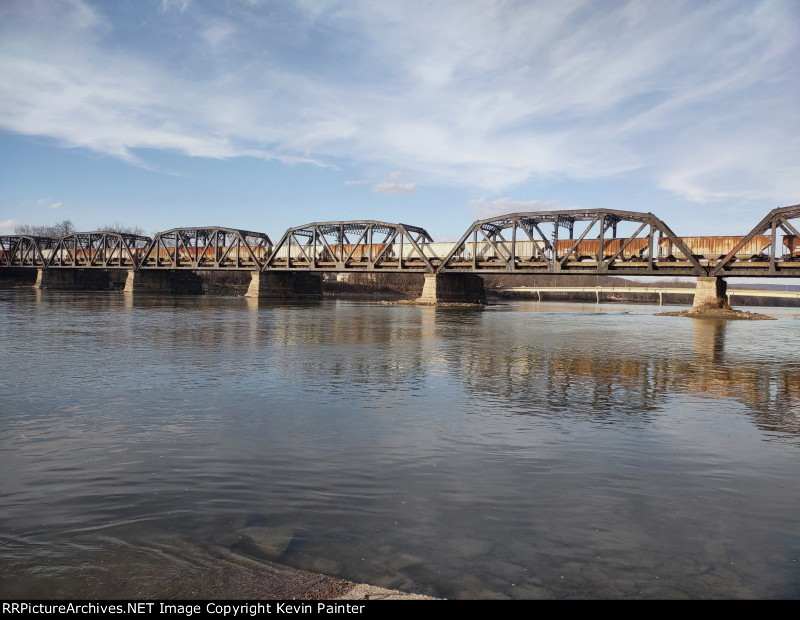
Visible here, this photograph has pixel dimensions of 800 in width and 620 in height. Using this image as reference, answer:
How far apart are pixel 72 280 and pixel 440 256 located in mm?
86470

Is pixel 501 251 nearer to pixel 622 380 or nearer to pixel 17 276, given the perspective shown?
pixel 622 380

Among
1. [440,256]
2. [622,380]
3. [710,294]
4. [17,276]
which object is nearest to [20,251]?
[17,276]

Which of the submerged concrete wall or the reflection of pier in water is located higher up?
the submerged concrete wall

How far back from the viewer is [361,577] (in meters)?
4.85

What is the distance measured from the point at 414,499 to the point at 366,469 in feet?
3.98

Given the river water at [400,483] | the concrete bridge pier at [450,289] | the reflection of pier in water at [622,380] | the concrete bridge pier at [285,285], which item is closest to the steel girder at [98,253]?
the concrete bridge pier at [285,285]

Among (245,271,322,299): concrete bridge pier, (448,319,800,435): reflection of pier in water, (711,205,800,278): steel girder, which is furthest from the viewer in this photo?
(245,271,322,299): concrete bridge pier

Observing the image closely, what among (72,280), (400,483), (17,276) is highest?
(17,276)

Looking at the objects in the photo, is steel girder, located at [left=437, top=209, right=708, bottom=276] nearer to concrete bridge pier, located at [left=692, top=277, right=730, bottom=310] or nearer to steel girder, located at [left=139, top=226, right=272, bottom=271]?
concrete bridge pier, located at [left=692, top=277, right=730, bottom=310]

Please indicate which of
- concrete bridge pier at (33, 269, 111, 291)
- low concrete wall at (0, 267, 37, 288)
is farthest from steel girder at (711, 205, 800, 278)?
low concrete wall at (0, 267, 37, 288)

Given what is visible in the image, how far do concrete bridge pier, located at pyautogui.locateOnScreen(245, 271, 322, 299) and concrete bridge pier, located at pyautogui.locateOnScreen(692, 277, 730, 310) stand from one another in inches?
2473

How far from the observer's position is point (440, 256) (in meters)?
79.1

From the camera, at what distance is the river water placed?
16.2 ft

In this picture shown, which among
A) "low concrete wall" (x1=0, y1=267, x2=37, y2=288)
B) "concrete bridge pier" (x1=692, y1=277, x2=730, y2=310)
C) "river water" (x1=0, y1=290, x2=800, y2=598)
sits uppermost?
"low concrete wall" (x1=0, y1=267, x2=37, y2=288)
